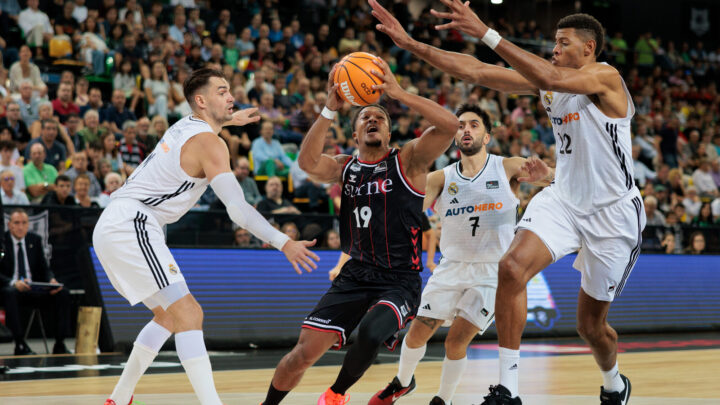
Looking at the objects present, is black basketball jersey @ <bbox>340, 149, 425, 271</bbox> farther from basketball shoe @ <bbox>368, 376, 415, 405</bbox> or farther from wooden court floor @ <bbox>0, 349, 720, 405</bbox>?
wooden court floor @ <bbox>0, 349, 720, 405</bbox>

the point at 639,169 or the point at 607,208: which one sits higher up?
the point at 607,208

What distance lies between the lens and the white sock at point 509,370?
18.2ft

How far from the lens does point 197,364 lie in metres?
5.21

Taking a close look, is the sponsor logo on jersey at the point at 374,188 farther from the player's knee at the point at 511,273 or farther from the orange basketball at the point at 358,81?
the player's knee at the point at 511,273

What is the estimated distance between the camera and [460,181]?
7.18 meters

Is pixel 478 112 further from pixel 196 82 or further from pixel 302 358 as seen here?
pixel 302 358

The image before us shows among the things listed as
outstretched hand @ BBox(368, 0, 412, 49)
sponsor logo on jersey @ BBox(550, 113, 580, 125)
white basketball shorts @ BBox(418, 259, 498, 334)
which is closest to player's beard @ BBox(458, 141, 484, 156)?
white basketball shorts @ BBox(418, 259, 498, 334)

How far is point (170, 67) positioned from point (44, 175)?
432 centimetres

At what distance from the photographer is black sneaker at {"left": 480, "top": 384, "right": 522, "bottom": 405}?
5.45 metres

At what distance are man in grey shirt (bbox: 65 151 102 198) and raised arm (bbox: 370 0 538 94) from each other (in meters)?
7.87

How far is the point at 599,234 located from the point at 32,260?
7639mm

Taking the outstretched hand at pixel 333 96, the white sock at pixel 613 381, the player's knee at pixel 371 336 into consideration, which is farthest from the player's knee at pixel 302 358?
the white sock at pixel 613 381

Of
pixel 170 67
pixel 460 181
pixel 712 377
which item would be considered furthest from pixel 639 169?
pixel 460 181

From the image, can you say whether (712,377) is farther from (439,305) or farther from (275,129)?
(275,129)
